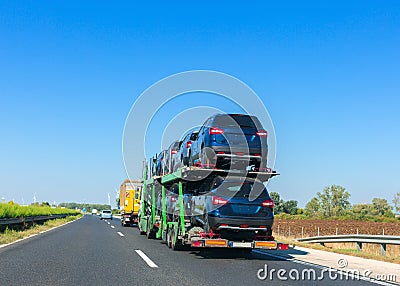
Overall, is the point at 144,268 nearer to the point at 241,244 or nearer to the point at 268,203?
the point at 241,244

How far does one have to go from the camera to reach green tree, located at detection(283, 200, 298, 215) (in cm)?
12682

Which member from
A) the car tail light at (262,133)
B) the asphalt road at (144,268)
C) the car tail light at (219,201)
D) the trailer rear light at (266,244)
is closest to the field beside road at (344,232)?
the trailer rear light at (266,244)

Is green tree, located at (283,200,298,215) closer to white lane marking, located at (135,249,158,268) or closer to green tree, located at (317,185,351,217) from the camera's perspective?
green tree, located at (317,185,351,217)

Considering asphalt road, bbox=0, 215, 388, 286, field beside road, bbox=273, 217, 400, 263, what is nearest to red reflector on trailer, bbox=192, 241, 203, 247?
asphalt road, bbox=0, 215, 388, 286

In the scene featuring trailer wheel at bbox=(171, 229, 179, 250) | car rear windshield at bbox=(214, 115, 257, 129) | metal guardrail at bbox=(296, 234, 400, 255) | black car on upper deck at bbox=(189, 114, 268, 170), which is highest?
car rear windshield at bbox=(214, 115, 257, 129)

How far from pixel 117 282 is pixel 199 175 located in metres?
5.61

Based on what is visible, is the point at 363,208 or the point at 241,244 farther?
the point at 363,208

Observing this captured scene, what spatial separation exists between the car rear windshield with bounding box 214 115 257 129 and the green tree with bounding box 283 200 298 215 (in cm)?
11568

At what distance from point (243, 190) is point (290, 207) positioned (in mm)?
122347

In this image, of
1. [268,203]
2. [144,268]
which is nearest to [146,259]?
[144,268]

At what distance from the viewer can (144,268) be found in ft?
34.1

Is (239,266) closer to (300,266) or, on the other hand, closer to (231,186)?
(300,266)

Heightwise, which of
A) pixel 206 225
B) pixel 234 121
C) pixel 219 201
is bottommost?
pixel 206 225

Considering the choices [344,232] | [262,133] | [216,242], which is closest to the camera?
[216,242]
